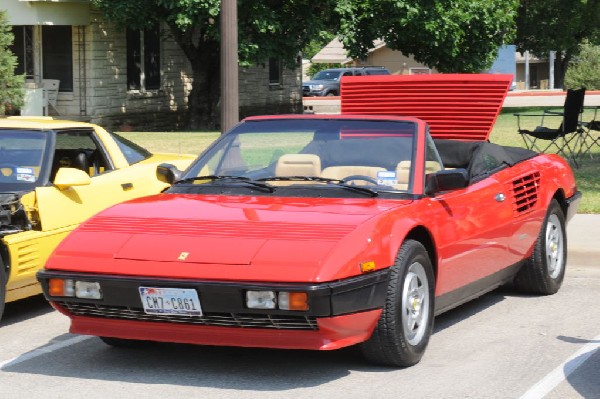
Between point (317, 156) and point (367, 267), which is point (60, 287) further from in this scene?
point (317, 156)

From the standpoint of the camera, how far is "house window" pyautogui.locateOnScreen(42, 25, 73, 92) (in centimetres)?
3160

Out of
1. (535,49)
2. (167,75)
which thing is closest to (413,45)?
(167,75)

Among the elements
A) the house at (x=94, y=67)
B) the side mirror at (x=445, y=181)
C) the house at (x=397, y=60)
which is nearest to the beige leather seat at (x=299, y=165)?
the side mirror at (x=445, y=181)

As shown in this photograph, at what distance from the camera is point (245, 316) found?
A: 21.1 feet

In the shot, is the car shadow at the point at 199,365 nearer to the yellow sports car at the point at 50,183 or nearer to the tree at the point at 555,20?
the yellow sports car at the point at 50,183

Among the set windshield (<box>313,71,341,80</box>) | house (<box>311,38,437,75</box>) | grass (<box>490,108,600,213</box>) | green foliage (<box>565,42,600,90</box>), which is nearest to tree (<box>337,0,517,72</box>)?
grass (<box>490,108,600,213</box>)

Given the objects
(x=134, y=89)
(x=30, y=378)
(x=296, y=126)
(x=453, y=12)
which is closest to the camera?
(x=30, y=378)

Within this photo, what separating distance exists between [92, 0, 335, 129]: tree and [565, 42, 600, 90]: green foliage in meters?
43.4

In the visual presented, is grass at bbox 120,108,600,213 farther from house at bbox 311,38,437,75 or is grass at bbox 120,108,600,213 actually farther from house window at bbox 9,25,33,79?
house at bbox 311,38,437,75

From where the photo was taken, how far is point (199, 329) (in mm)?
6527

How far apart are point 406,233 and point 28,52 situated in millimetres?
26314

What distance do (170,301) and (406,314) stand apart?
133 centimetres

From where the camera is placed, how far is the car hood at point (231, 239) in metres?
6.39

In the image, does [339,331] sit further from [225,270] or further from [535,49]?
[535,49]
